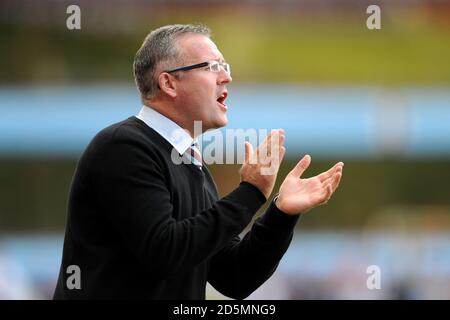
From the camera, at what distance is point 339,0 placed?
55.7 ft

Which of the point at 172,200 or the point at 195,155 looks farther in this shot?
the point at 195,155

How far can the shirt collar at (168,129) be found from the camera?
9.45 ft

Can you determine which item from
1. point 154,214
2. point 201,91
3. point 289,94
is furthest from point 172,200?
point 289,94

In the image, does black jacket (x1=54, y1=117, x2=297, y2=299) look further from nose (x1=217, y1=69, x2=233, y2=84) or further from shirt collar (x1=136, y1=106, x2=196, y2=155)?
nose (x1=217, y1=69, x2=233, y2=84)

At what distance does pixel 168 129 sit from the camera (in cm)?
290

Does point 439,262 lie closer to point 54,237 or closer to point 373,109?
point 373,109

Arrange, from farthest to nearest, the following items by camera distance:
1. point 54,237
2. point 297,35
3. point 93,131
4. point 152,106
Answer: point 297,35, point 93,131, point 54,237, point 152,106

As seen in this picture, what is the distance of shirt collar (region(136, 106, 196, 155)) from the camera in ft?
9.45

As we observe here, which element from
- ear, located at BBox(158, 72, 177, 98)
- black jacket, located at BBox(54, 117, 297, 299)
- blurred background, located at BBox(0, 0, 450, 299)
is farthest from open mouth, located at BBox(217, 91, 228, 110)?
blurred background, located at BBox(0, 0, 450, 299)

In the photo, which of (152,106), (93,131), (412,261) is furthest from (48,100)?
(152,106)

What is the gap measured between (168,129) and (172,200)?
0.88ft

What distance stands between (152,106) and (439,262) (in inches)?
393

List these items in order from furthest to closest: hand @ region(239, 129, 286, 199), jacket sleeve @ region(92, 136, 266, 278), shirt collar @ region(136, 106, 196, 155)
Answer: shirt collar @ region(136, 106, 196, 155) < hand @ region(239, 129, 286, 199) < jacket sleeve @ region(92, 136, 266, 278)

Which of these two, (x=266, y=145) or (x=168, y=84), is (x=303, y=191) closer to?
(x=266, y=145)
